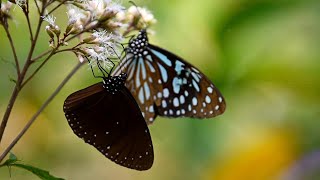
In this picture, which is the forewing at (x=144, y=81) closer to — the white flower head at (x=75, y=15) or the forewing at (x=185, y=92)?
the forewing at (x=185, y=92)

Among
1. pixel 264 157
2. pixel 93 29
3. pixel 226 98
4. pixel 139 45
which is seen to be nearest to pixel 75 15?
pixel 93 29

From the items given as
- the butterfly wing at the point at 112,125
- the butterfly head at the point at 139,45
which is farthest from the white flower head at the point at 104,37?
the butterfly head at the point at 139,45

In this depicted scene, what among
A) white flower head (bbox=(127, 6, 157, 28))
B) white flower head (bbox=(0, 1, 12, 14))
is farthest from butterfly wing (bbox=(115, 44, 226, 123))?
white flower head (bbox=(0, 1, 12, 14))

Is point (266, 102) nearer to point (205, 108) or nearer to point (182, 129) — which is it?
point (182, 129)

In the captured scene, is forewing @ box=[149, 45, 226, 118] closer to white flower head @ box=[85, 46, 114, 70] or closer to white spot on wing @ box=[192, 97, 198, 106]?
white spot on wing @ box=[192, 97, 198, 106]

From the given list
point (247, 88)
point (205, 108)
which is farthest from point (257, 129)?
point (205, 108)

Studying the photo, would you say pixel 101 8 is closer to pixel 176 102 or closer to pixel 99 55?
pixel 99 55

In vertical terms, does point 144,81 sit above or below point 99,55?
above
